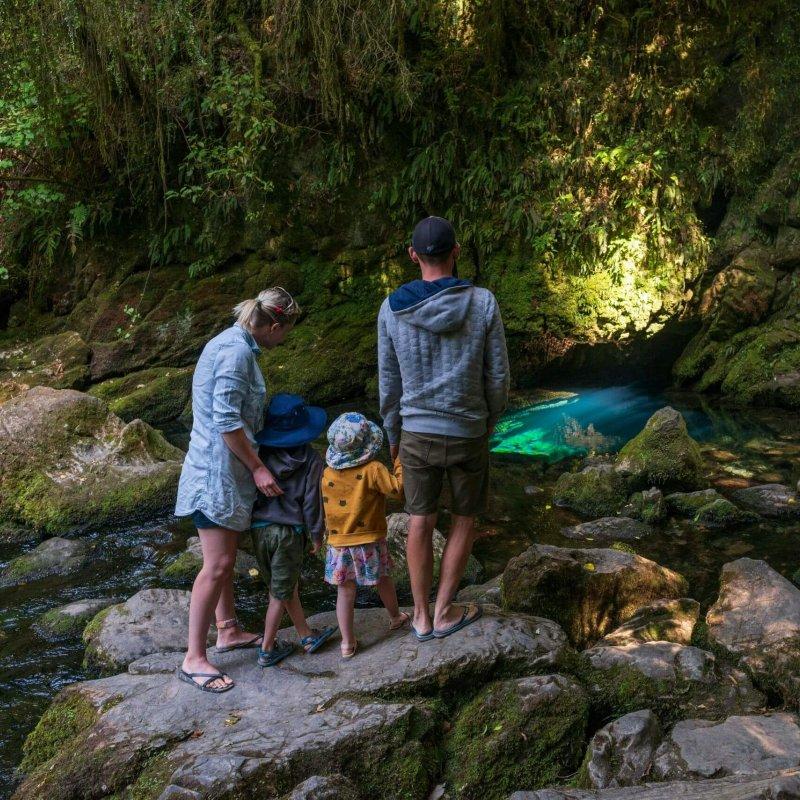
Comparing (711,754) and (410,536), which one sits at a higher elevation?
(410,536)

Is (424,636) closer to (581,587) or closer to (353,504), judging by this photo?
(353,504)

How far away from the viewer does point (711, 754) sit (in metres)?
3.05

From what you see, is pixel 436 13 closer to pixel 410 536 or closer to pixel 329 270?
pixel 329 270

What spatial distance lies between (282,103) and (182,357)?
4026 millimetres

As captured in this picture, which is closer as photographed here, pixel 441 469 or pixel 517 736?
pixel 517 736

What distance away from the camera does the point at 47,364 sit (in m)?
11.3

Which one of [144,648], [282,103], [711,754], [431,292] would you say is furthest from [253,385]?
[282,103]

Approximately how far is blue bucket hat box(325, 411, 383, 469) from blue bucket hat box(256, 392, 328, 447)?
16 centimetres

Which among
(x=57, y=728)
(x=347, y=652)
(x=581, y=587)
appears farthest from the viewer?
(x=581, y=587)

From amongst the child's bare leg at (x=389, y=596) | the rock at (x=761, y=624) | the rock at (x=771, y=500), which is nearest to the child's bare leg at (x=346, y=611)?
the child's bare leg at (x=389, y=596)

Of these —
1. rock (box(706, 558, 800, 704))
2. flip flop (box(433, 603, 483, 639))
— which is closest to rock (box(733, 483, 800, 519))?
rock (box(706, 558, 800, 704))

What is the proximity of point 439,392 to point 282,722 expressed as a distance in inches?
62.0

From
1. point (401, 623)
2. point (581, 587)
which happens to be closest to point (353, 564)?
point (401, 623)

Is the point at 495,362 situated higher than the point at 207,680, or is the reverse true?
the point at 495,362
